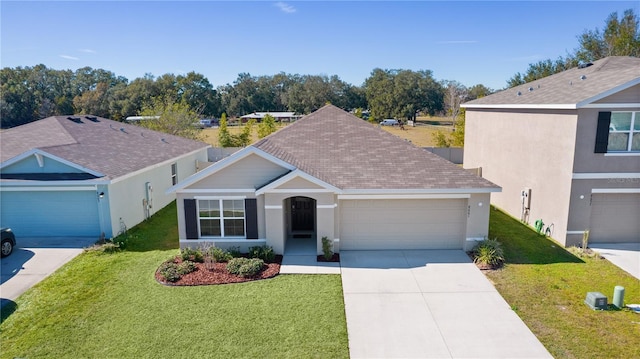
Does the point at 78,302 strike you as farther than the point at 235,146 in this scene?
No

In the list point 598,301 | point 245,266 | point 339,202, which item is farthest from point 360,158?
point 598,301

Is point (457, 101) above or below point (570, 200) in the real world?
above

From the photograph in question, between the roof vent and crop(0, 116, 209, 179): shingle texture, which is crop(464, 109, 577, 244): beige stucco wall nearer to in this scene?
crop(0, 116, 209, 179): shingle texture

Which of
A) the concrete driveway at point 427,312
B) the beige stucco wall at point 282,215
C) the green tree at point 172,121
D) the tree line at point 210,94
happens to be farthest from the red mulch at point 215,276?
the tree line at point 210,94

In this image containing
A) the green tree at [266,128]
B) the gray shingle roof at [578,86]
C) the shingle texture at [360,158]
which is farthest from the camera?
the green tree at [266,128]

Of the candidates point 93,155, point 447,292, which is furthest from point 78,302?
point 447,292

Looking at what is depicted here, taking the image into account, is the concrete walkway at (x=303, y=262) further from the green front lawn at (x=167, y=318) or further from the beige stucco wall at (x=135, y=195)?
the beige stucco wall at (x=135, y=195)

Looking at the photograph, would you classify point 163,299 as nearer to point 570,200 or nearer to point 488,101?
point 570,200
